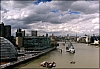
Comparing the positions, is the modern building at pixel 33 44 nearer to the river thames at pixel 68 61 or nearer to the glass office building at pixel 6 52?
the river thames at pixel 68 61

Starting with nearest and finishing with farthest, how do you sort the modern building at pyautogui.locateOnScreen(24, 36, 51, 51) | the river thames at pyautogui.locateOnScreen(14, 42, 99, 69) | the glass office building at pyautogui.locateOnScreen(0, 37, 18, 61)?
the river thames at pyautogui.locateOnScreen(14, 42, 99, 69), the glass office building at pyautogui.locateOnScreen(0, 37, 18, 61), the modern building at pyautogui.locateOnScreen(24, 36, 51, 51)

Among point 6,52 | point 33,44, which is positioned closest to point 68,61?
point 6,52

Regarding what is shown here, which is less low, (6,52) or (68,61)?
(6,52)

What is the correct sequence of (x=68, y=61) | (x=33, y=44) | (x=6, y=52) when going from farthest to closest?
1. (x=33, y=44)
2. (x=68, y=61)
3. (x=6, y=52)

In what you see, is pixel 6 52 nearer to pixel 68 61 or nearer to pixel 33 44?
pixel 68 61

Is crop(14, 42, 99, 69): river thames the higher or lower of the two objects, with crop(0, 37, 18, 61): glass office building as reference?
lower

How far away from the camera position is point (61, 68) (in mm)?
22812

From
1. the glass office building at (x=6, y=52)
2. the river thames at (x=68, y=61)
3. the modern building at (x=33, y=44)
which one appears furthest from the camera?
the modern building at (x=33, y=44)

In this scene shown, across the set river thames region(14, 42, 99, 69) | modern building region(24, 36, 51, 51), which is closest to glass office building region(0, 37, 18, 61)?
river thames region(14, 42, 99, 69)

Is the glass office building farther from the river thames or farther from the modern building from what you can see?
the modern building

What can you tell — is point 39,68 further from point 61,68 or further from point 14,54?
point 14,54

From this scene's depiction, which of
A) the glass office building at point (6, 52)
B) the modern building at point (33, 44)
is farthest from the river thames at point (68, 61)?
the modern building at point (33, 44)

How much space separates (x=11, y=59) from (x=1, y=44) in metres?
2.88

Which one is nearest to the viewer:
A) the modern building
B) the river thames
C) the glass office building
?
the river thames
